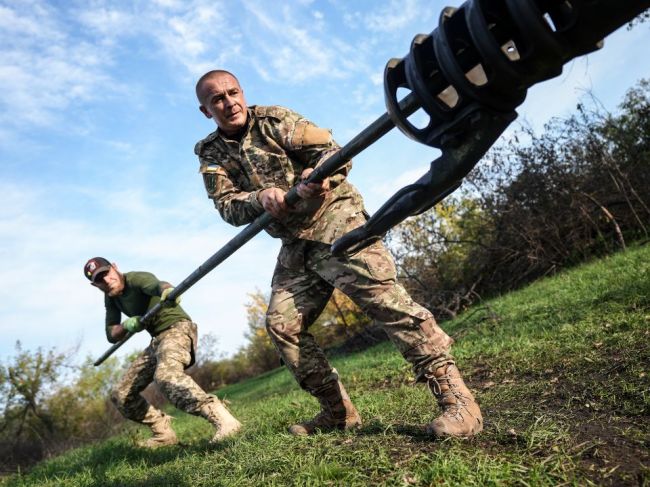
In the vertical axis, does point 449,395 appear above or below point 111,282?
below

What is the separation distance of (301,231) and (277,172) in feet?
1.63

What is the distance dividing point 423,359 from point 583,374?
150 cm

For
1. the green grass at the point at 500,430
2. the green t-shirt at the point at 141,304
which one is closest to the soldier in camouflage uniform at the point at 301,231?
the green grass at the point at 500,430

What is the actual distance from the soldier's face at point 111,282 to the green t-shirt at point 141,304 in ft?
0.24

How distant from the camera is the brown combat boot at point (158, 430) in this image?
20.3 ft

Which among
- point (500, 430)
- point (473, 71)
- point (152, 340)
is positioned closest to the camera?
point (473, 71)

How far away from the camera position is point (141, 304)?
648 centimetres

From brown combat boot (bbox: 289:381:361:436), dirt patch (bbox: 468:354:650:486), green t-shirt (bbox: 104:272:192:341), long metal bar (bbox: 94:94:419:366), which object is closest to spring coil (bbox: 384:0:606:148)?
long metal bar (bbox: 94:94:419:366)

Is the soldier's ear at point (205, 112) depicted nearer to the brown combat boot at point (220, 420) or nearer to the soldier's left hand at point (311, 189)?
the soldier's left hand at point (311, 189)

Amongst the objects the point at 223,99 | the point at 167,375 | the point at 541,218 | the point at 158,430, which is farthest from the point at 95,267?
the point at 541,218

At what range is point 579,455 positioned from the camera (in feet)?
7.72

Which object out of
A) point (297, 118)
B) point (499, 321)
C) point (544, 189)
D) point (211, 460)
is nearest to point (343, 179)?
point (297, 118)

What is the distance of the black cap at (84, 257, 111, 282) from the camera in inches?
252

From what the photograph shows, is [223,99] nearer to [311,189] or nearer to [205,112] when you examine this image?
[205,112]
